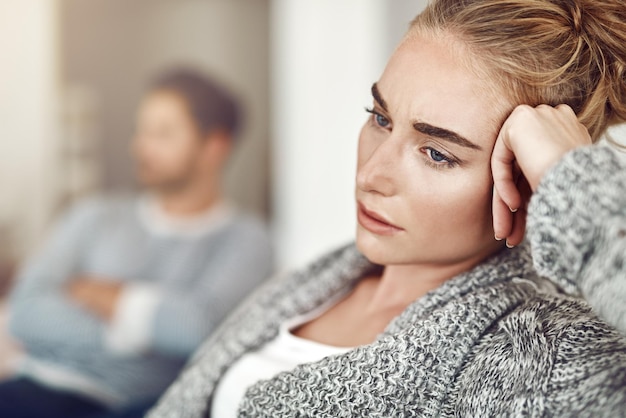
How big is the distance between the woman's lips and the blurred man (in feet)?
2.48

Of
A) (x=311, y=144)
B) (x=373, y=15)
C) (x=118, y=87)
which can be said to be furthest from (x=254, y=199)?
(x=373, y=15)

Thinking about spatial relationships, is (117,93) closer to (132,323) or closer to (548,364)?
(132,323)

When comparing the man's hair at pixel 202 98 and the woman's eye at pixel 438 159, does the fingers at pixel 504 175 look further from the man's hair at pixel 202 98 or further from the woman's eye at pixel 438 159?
the man's hair at pixel 202 98

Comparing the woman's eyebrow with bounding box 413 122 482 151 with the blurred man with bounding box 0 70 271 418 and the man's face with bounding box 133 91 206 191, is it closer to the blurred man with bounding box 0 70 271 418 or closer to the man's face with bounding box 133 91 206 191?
the blurred man with bounding box 0 70 271 418

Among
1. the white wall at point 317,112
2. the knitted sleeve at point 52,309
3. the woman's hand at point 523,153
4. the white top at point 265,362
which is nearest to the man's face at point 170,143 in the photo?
the knitted sleeve at point 52,309

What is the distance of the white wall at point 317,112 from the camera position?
2133mm

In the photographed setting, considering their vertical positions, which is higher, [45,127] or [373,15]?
[373,15]

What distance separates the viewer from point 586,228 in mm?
614

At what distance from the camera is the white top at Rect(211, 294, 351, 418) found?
886mm

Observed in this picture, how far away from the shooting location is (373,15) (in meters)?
2.01

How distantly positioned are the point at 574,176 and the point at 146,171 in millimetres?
1543

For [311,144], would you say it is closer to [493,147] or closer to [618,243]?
Answer: [493,147]

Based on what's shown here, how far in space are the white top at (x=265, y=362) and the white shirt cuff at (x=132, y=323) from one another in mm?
771

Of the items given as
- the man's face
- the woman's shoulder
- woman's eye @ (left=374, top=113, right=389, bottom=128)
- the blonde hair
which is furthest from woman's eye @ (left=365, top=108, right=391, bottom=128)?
the man's face
